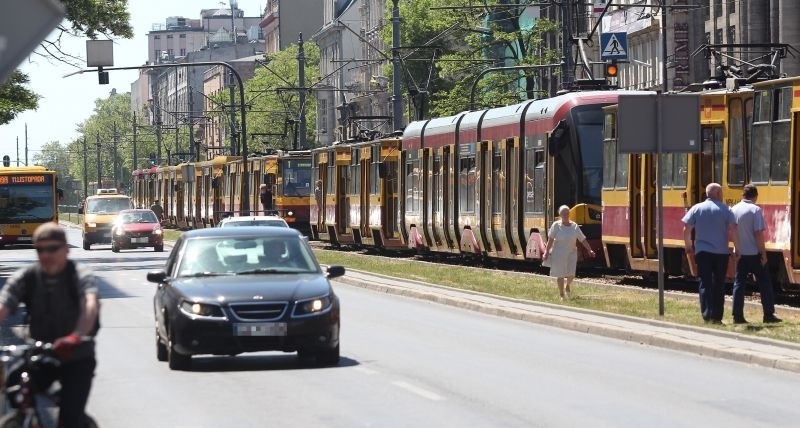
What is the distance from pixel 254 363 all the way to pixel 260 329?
1724 mm

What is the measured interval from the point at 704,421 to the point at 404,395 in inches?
120

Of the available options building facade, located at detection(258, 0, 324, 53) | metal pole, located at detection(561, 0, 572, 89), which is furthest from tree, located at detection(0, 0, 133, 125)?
building facade, located at detection(258, 0, 324, 53)

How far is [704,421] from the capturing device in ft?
46.1

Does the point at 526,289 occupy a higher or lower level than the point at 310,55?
lower

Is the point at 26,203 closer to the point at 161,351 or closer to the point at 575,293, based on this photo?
the point at 575,293

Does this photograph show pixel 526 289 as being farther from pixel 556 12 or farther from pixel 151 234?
pixel 556 12

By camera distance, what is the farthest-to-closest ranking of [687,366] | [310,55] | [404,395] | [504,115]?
[310,55], [504,115], [687,366], [404,395]

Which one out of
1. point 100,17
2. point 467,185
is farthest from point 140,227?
point 467,185

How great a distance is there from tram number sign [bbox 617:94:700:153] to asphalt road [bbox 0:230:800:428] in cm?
264

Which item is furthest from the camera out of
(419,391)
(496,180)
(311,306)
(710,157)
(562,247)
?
(496,180)

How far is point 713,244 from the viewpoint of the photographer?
76.6 ft

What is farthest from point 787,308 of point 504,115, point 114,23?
point 114,23

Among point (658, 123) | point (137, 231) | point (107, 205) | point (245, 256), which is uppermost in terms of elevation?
point (658, 123)

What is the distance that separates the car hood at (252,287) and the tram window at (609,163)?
1592 cm
